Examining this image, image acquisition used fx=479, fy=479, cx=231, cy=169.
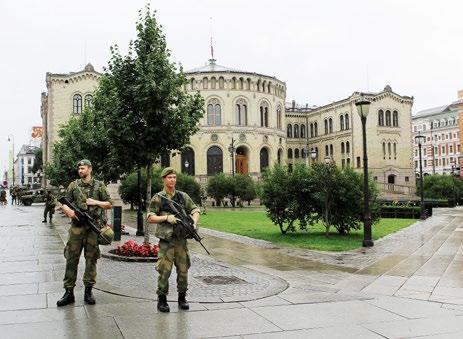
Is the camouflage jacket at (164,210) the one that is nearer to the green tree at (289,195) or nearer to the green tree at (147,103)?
the green tree at (147,103)

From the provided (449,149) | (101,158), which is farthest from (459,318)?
(449,149)

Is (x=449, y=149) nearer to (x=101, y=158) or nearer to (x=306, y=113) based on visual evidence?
(x=306, y=113)

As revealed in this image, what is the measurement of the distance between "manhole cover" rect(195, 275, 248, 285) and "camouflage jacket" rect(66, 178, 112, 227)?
2.65 metres

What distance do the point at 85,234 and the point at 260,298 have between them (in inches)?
115

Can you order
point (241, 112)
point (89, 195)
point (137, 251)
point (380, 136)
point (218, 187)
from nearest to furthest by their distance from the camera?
1. point (89, 195)
2. point (137, 251)
3. point (218, 187)
4. point (241, 112)
5. point (380, 136)

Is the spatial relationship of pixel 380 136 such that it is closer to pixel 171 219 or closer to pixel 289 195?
pixel 289 195

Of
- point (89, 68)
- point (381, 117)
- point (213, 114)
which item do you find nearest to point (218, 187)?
point (213, 114)

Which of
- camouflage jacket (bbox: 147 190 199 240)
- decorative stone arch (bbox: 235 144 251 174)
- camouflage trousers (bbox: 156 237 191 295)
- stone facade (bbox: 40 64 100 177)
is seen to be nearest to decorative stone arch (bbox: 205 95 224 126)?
decorative stone arch (bbox: 235 144 251 174)

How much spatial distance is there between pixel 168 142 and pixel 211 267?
3.96 meters

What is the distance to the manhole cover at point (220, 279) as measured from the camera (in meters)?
9.02

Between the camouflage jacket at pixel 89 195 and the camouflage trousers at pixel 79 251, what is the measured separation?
7.1 inches

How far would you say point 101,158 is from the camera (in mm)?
21156

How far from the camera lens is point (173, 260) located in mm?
6875

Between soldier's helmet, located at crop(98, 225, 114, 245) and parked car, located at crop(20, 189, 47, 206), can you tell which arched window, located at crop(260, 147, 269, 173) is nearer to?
parked car, located at crop(20, 189, 47, 206)
